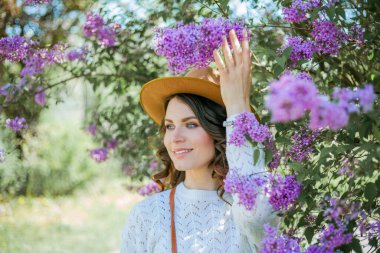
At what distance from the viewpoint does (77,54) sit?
327 centimetres

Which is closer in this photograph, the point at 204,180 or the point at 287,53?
the point at 287,53

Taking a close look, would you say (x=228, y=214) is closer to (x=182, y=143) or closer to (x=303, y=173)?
(x=182, y=143)

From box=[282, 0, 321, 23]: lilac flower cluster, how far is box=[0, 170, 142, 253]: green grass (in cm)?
485

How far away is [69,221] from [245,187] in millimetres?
6626

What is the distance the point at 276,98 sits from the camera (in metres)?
0.89

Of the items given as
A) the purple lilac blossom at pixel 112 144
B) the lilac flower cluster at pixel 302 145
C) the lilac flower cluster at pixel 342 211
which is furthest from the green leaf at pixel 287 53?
the purple lilac blossom at pixel 112 144

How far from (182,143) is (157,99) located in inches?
12.4

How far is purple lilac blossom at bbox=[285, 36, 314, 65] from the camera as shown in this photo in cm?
176

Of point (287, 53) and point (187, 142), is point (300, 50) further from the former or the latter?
point (187, 142)

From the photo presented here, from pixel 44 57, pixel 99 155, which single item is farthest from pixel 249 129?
pixel 99 155

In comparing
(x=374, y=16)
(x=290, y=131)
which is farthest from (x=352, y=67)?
(x=290, y=131)

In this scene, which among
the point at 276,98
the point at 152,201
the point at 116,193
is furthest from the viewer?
the point at 116,193

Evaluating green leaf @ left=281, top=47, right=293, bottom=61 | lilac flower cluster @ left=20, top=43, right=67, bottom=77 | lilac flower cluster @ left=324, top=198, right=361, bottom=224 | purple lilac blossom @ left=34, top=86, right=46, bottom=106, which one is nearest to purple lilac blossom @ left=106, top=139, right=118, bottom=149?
purple lilac blossom @ left=34, top=86, right=46, bottom=106

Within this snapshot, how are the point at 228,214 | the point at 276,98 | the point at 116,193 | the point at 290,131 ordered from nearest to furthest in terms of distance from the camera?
the point at 276,98 → the point at 290,131 → the point at 228,214 → the point at 116,193
